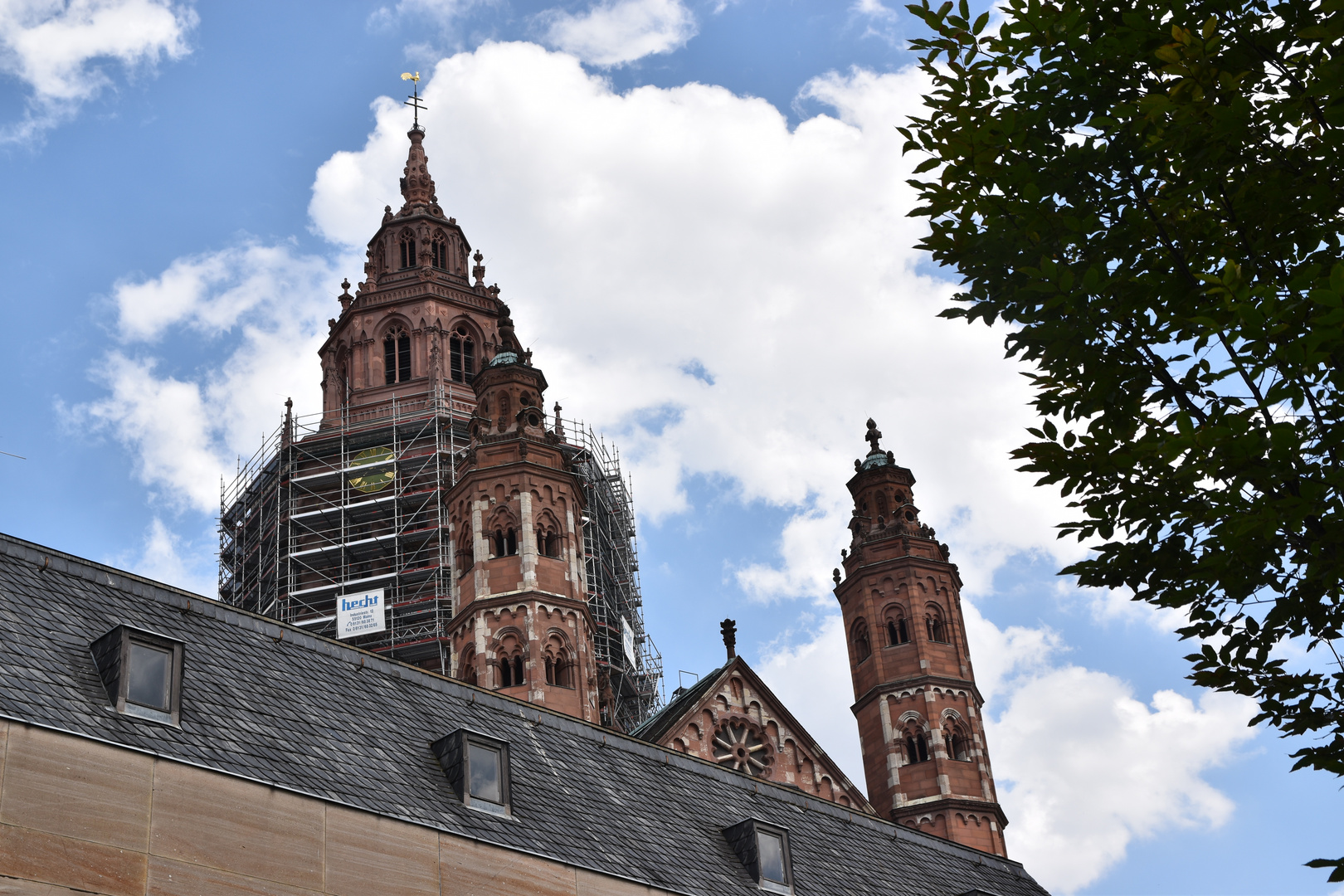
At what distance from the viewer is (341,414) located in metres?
74.5

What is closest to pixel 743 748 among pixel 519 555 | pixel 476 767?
pixel 519 555

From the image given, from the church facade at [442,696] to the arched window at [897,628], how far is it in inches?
3.8

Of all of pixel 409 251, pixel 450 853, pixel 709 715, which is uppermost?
pixel 409 251

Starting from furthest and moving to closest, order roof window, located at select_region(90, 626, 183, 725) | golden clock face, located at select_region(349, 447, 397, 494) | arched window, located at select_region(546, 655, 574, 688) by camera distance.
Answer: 1. golden clock face, located at select_region(349, 447, 397, 494)
2. arched window, located at select_region(546, 655, 574, 688)
3. roof window, located at select_region(90, 626, 183, 725)

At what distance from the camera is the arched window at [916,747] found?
5497 cm

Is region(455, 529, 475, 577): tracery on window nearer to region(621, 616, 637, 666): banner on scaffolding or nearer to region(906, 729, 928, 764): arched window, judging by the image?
region(621, 616, 637, 666): banner on scaffolding

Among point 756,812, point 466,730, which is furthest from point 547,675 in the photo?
point 466,730

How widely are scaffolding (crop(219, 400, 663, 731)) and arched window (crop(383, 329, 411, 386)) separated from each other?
7.69ft

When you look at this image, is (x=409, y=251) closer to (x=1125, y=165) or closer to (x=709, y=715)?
(x=709, y=715)

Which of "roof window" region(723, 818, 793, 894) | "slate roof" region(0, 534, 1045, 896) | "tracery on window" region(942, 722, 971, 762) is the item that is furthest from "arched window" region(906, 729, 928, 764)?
"roof window" region(723, 818, 793, 894)

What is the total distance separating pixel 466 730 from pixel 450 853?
9.89ft

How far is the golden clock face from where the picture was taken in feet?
229

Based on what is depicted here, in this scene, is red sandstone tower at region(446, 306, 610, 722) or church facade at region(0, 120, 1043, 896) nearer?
church facade at region(0, 120, 1043, 896)

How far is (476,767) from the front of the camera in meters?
25.6
